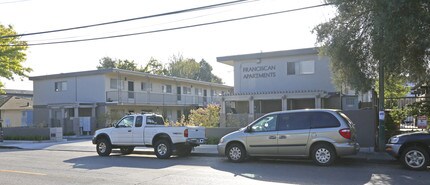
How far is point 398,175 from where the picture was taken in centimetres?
1065

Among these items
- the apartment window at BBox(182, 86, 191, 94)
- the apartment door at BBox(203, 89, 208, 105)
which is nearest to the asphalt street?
the apartment window at BBox(182, 86, 191, 94)

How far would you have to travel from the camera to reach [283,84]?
2533 cm

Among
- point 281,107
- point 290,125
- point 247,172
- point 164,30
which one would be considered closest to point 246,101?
point 281,107

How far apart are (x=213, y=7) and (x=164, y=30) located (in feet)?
9.39

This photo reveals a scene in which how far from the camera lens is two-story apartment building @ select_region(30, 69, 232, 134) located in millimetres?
33844

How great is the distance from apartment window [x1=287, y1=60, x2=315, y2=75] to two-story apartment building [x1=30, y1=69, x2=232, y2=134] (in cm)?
1501

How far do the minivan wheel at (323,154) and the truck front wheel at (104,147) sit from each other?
862 centimetres

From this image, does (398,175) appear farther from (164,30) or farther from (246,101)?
(246,101)

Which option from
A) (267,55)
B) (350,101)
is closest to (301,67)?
(267,55)

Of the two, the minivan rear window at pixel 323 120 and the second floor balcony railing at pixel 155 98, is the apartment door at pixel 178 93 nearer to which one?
the second floor balcony railing at pixel 155 98

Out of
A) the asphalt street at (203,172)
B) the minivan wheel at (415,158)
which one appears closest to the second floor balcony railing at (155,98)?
the asphalt street at (203,172)

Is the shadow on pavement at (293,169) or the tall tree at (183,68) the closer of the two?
the shadow on pavement at (293,169)

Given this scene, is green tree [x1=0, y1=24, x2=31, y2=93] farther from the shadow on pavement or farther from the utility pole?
the utility pole

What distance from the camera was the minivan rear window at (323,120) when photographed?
12430mm
